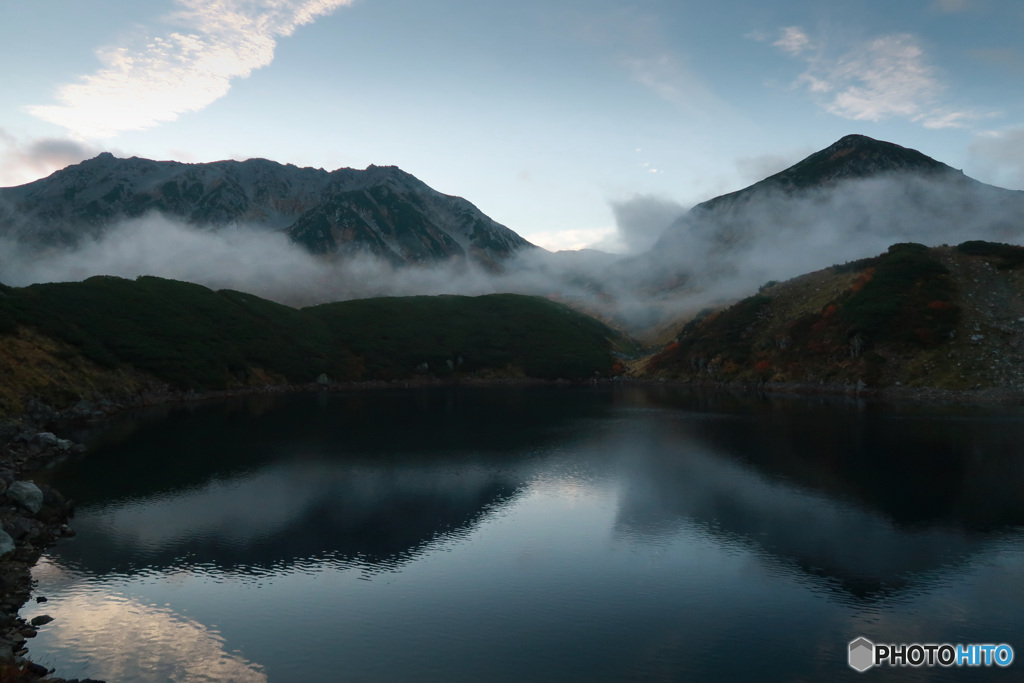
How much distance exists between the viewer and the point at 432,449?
78250mm

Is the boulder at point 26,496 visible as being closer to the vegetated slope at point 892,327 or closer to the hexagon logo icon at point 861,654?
the hexagon logo icon at point 861,654

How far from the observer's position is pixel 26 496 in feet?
143

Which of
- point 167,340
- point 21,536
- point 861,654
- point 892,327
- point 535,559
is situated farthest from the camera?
point 167,340

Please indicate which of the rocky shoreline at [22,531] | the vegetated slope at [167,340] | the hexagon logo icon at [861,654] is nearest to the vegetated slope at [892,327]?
the vegetated slope at [167,340]

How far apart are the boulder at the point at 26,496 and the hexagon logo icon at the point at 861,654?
179 ft

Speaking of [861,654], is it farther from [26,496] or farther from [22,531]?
[26,496]

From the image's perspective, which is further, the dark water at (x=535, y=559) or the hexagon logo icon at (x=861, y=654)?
the dark water at (x=535, y=559)

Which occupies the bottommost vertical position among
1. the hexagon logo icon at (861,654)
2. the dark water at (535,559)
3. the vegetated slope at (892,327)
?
the hexagon logo icon at (861,654)

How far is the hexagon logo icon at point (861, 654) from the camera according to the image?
2473 centimetres

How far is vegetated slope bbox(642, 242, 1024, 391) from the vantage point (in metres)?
122

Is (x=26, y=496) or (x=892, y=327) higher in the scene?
(x=892, y=327)

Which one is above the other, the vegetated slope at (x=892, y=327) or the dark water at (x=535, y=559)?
the vegetated slope at (x=892, y=327)

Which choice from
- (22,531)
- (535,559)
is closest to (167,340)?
(22,531)

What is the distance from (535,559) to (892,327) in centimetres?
13324
